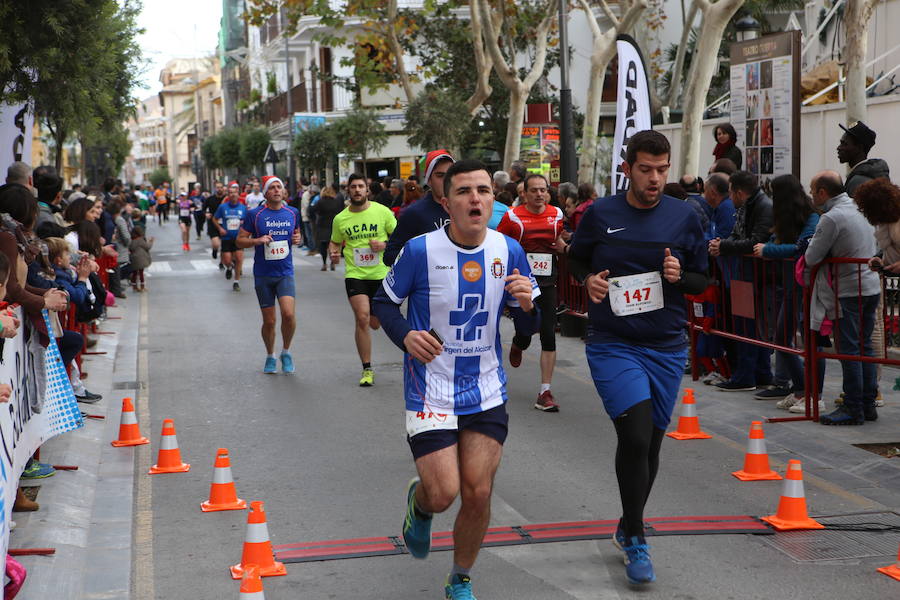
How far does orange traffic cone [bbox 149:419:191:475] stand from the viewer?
7805 mm

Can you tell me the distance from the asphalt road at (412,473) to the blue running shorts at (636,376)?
0.78 m

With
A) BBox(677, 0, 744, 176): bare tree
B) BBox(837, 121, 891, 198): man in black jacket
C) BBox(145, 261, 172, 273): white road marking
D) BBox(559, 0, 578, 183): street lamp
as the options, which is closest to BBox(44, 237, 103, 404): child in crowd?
BBox(837, 121, 891, 198): man in black jacket

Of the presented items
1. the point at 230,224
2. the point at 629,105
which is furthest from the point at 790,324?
the point at 230,224

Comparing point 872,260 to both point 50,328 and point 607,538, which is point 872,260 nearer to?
point 607,538

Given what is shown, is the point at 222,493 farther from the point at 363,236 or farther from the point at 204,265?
the point at 204,265

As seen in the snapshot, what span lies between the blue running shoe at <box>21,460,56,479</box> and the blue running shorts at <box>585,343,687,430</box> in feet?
13.0

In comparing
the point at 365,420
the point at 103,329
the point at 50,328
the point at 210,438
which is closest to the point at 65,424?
the point at 50,328

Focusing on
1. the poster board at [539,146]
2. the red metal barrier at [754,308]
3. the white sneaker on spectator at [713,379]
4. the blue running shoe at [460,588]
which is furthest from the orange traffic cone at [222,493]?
the poster board at [539,146]

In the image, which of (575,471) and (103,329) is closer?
(575,471)

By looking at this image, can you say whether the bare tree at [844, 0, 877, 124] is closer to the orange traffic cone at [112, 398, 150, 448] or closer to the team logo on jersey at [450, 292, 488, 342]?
the orange traffic cone at [112, 398, 150, 448]

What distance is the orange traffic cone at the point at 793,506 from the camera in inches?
242

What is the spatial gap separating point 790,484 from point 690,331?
4.95 metres

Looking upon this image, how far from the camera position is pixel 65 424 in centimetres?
755

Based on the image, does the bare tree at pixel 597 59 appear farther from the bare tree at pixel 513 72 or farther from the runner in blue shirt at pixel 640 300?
the runner in blue shirt at pixel 640 300
